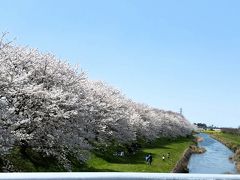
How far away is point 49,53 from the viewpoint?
140 feet

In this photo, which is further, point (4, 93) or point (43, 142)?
point (43, 142)

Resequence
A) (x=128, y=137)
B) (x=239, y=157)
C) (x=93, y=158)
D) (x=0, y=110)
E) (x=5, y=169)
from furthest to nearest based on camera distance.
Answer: (x=239, y=157) → (x=128, y=137) → (x=93, y=158) → (x=5, y=169) → (x=0, y=110)

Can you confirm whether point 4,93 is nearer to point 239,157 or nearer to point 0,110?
point 0,110

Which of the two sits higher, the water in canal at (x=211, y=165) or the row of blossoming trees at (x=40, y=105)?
the row of blossoming trees at (x=40, y=105)

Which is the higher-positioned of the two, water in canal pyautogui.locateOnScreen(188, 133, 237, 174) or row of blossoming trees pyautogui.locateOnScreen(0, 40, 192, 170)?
row of blossoming trees pyautogui.locateOnScreen(0, 40, 192, 170)

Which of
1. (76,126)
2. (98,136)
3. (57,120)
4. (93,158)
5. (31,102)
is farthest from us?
(98,136)

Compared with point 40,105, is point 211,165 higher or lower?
lower

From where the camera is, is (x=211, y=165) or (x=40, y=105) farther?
(x=211, y=165)

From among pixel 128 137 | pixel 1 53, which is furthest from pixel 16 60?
pixel 128 137

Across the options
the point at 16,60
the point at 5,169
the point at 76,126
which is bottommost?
Answer: the point at 5,169

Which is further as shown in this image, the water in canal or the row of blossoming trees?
the water in canal

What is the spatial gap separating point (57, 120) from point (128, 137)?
3617cm

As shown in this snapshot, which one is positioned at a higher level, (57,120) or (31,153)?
(57,120)

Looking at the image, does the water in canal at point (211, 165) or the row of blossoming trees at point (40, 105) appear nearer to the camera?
the row of blossoming trees at point (40, 105)
